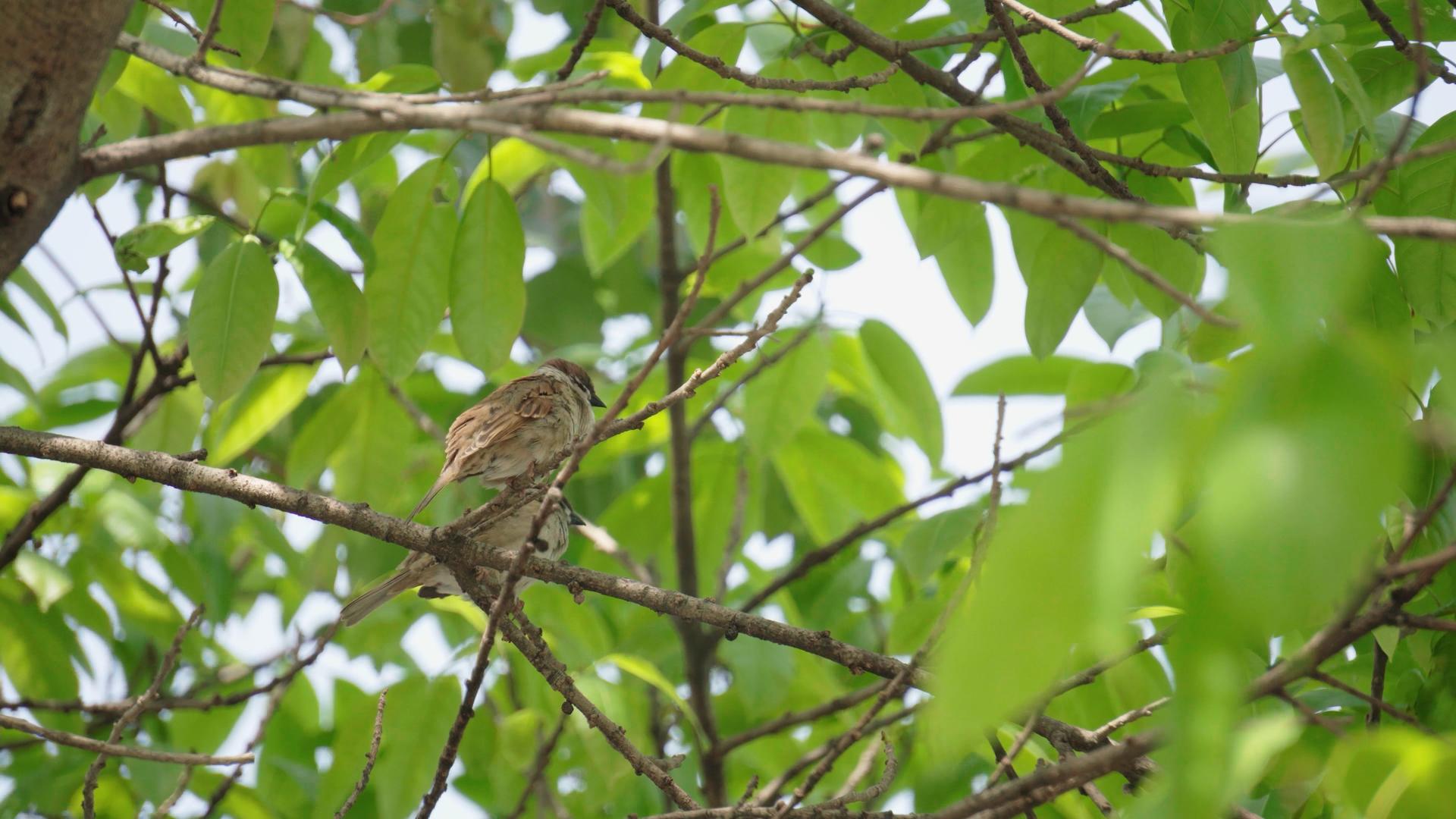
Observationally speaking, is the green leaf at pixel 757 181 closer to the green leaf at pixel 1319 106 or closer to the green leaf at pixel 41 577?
the green leaf at pixel 1319 106

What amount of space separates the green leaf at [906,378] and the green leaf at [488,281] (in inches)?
60.1

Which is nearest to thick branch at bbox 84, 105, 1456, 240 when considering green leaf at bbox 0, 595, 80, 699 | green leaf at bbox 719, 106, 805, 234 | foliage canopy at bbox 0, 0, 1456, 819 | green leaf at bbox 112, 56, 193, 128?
foliage canopy at bbox 0, 0, 1456, 819

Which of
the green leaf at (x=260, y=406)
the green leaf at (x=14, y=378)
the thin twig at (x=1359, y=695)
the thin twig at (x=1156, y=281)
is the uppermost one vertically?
the green leaf at (x=14, y=378)

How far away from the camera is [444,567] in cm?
367

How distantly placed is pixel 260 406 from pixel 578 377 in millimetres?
1297

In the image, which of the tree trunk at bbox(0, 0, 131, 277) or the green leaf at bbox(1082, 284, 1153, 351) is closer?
the tree trunk at bbox(0, 0, 131, 277)

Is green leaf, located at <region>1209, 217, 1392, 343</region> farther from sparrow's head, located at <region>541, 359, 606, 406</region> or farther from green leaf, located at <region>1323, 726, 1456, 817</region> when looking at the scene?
sparrow's head, located at <region>541, 359, 606, 406</region>

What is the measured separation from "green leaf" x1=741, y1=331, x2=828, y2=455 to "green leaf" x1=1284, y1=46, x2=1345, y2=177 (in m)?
2.05

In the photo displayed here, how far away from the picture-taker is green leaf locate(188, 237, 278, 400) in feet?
9.61

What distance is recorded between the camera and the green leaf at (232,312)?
293 centimetres

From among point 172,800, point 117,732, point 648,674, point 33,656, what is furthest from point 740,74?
point 33,656

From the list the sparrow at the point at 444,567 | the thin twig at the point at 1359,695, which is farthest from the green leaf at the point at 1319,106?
the sparrow at the point at 444,567

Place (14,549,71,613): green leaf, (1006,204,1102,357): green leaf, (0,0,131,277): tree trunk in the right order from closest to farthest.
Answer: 1. (0,0,131,277): tree trunk
2. (1006,204,1102,357): green leaf
3. (14,549,71,613): green leaf

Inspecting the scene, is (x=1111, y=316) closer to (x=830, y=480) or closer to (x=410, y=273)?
(x=830, y=480)
